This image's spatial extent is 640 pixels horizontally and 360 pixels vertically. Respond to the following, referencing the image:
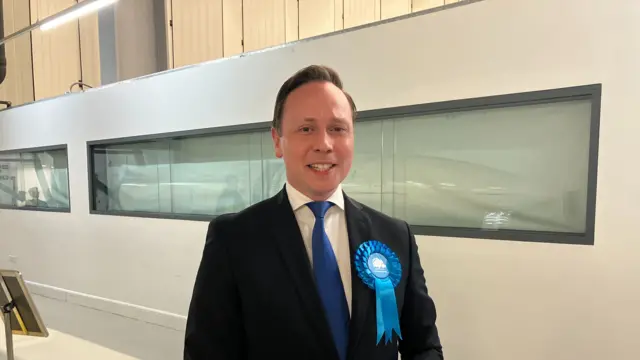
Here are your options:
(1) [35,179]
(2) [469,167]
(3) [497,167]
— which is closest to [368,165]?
(2) [469,167]

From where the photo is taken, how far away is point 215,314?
0.89 metres

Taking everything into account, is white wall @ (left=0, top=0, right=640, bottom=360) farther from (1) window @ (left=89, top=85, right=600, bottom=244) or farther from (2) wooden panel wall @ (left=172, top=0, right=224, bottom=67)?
(2) wooden panel wall @ (left=172, top=0, right=224, bottom=67)

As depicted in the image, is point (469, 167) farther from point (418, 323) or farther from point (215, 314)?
point (215, 314)

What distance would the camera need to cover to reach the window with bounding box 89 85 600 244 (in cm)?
201

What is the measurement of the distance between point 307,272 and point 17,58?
651 centimetres

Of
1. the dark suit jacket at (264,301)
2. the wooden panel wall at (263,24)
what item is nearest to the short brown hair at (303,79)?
the dark suit jacket at (264,301)

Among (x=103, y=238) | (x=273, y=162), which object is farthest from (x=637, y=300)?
(x=103, y=238)

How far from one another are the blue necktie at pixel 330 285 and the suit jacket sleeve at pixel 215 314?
0.19 meters

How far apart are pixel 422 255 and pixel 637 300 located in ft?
3.21

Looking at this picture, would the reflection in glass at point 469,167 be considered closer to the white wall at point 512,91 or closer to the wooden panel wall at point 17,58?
the white wall at point 512,91

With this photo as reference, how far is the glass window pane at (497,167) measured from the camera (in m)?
2.04

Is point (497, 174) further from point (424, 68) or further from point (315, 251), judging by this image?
point (315, 251)

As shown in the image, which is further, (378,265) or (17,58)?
(17,58)

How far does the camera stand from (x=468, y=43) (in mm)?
2154
